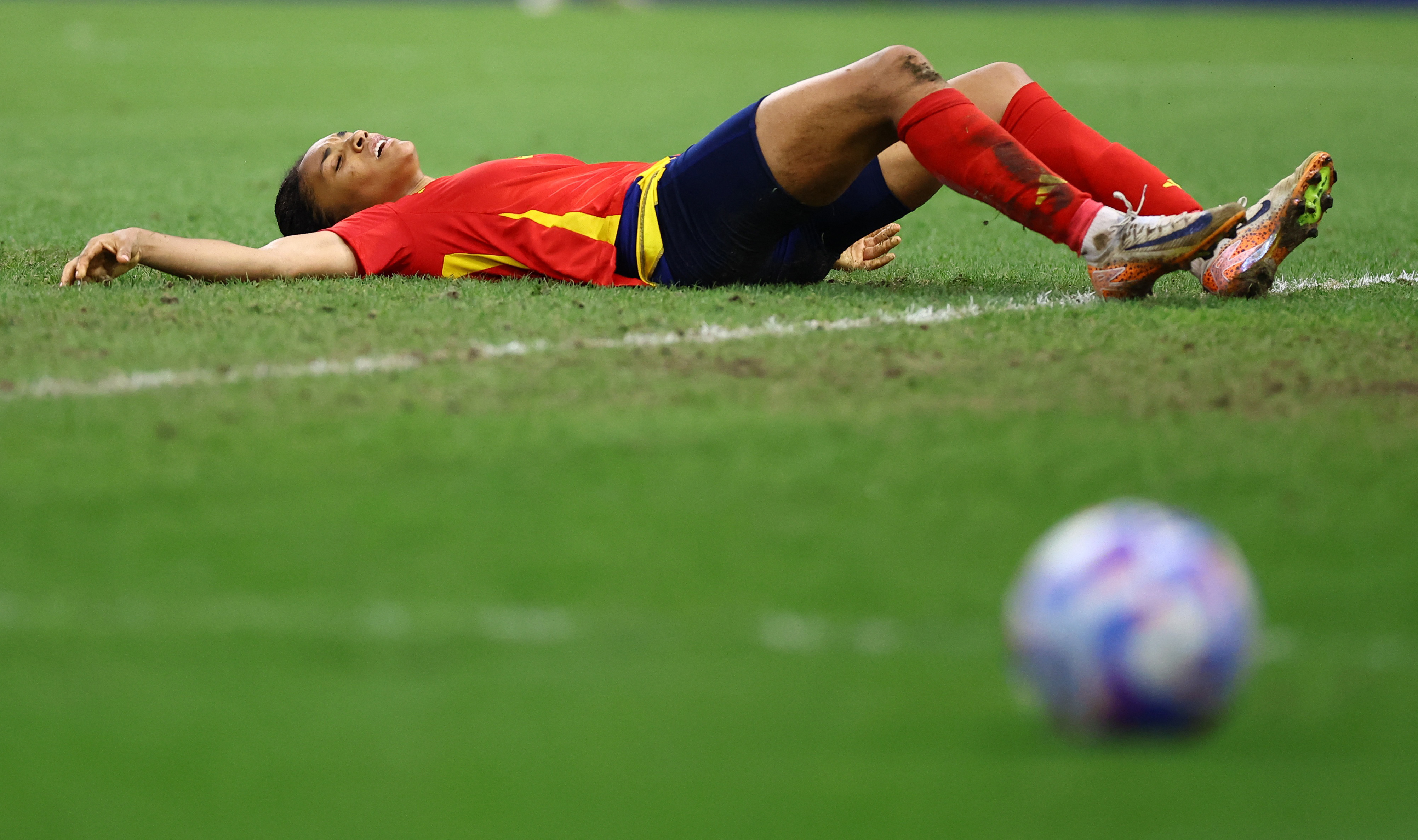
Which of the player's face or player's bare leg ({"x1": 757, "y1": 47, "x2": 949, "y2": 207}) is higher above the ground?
player's bare leg ({"x1": 757, "y1": 47, "x2": 949, "y2": 207})

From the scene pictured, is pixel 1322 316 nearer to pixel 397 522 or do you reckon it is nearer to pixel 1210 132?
pixel 397 522

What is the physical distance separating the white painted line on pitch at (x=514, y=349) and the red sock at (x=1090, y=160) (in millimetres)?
274

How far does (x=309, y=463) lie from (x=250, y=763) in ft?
3.01

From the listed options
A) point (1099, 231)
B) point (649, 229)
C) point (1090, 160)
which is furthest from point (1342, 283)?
point (649, 229)

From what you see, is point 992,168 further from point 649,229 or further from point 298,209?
point 298,209

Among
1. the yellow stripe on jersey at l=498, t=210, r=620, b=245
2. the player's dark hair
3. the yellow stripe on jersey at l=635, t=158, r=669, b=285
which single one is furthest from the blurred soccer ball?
the player's dark hair

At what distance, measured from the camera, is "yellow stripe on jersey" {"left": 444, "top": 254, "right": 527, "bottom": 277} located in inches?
163

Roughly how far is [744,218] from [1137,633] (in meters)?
2.34

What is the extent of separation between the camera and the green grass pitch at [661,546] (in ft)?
5.19

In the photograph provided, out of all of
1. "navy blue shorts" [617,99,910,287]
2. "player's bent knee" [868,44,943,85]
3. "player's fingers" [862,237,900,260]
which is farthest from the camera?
"player's fingers" [862,237,900,260]

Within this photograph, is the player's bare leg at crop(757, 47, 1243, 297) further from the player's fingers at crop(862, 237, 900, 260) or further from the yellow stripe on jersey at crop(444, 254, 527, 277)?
the yellow stripe on jersey at crop(444, 254, 527, 277)

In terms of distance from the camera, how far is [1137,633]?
1.62 metres

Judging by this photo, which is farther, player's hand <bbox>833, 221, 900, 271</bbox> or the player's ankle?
player's hand <bbox>833, 221, 900, 271</bbox>

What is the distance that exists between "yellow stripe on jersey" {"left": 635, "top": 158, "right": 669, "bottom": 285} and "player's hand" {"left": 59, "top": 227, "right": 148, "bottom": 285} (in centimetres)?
123
